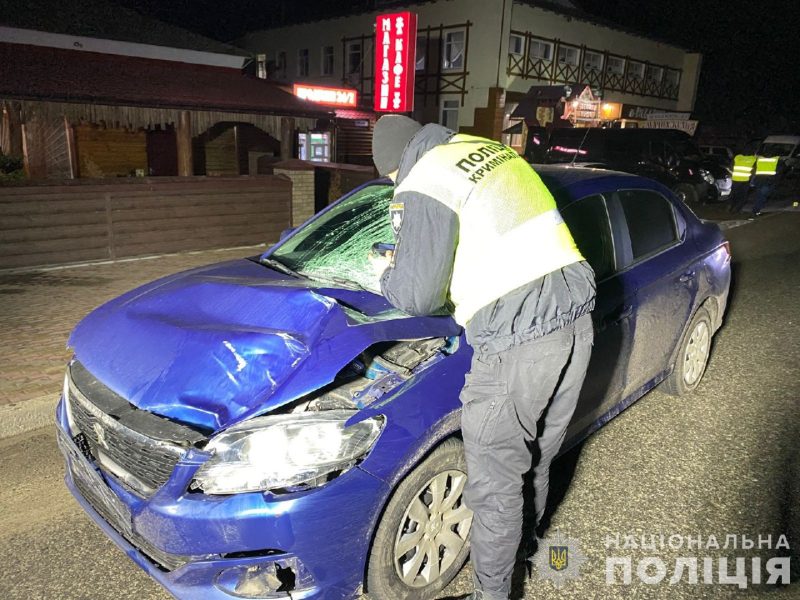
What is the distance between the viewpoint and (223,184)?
9.36m

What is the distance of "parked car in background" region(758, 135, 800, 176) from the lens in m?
23.8

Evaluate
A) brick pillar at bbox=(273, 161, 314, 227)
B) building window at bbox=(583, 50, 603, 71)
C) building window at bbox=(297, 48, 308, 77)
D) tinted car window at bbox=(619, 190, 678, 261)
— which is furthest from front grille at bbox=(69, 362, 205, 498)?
building window at bbox=(297, 48, 308, 77)

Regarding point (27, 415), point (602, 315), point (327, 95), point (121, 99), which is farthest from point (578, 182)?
point (327, 95)

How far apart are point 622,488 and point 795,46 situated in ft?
157

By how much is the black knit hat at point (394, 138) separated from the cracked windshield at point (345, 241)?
29.4 inches

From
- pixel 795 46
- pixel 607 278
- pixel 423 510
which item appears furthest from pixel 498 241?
pixel 795 46

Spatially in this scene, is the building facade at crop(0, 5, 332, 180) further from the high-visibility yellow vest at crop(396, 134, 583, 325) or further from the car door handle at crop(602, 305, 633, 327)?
the car door handle at crop(602, 305, 633, 327)

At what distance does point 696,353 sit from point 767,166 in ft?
42.3

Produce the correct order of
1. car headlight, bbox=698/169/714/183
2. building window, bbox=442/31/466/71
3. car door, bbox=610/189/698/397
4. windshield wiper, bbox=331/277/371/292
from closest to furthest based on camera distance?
windshield wiper, bbox=331/277/371/292
car door, bbox=610/189/698/397
car headlight, bbox=698/169/714/183
building window, bbox=442/31/466/71

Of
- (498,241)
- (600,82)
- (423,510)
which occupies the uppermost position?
(600,82)

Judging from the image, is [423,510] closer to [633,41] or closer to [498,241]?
[498,241]

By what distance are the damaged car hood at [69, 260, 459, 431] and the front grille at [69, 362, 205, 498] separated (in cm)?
5

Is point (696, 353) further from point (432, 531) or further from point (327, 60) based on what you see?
point (327, 60)

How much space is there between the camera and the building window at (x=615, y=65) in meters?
28.7
